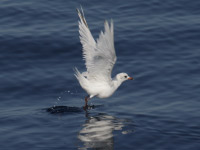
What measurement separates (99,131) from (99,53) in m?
2.67

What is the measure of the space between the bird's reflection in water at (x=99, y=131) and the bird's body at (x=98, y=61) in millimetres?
967

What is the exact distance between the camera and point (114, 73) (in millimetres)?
20688

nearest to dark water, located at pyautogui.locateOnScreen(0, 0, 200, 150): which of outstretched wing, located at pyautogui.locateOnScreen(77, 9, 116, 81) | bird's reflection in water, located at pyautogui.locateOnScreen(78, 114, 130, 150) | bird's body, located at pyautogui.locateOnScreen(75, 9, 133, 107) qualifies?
bird's reflection in water, located at pyautogui.locateOnScreen(78, 114, 130, 150)

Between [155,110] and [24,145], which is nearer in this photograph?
[24,145]

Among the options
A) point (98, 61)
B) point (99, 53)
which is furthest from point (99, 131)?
point (99, 53)

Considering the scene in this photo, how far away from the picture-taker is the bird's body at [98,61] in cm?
1446

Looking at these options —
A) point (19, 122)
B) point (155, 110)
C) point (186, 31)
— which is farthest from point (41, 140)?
point (186, 31)

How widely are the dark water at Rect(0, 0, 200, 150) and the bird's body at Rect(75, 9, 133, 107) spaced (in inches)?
41.4

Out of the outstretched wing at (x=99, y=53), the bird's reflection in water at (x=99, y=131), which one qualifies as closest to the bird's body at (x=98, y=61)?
the outstretched wing at (x=99, y=53)

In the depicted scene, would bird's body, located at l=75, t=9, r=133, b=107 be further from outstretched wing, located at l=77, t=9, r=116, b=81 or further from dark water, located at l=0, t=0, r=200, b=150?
dark water, located at l=0, t=0, r=200, b=150

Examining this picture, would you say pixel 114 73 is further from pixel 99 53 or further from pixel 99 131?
pixel 99 53

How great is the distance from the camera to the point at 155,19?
82.2 ft

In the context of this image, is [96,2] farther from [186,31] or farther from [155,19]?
[186,31]

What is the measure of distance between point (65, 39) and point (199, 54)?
259 inches
